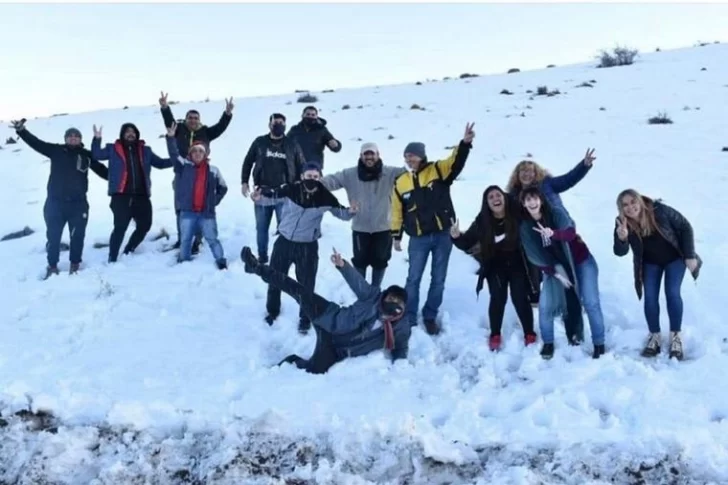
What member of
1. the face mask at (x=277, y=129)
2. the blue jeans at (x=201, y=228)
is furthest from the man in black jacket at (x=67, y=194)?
the face mask at (x=277, y=129)

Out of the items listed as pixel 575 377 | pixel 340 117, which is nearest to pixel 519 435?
pixel 575 377

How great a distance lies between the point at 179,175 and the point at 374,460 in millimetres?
5230

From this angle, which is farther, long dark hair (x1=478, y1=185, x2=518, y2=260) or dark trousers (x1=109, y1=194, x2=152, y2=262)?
dark trousers (x1=109, y1=194, x2=152, y2=262)

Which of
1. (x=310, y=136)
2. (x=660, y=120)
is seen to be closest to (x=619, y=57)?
(x=660, y=120)

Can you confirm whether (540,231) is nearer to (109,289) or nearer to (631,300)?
(631,300)

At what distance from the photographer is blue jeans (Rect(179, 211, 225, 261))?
8859 millimetres

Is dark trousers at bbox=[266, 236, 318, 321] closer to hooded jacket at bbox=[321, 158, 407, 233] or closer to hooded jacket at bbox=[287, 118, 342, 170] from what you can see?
hooded jacket at bbox=[321, 158, 407, 233]

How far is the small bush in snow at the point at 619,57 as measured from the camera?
26.8 meters

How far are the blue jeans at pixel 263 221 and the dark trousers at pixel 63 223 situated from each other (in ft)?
7.79

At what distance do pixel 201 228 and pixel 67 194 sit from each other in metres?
1.79

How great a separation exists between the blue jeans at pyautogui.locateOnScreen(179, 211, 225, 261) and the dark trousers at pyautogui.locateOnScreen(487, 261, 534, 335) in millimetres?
3928

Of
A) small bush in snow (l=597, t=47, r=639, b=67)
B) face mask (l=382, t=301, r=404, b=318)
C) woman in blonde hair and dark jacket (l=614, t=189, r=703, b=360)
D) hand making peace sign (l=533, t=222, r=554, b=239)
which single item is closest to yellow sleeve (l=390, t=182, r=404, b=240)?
face mask (l=382, t=301, r=404, b=318)

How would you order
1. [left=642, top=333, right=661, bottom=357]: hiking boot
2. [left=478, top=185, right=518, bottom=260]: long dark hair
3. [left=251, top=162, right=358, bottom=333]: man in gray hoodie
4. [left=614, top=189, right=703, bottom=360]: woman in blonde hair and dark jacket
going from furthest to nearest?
[left=251, top=162, right=358, bottom=333]: man in gray hoodie → [left=478, top=185, right=518, bottom=260]: long dark hair → [left=642, top=333, right=661, bottom=357]: hiking boot → [left=614, top=189, right=703, bottom=360]: woman in blonde hair and dark jacket

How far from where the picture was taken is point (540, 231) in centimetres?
626
